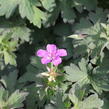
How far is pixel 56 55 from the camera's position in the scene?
193 cm

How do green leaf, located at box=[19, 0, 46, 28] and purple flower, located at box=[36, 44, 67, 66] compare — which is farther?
green leaf, located at box=[19, 0, 46, 28]

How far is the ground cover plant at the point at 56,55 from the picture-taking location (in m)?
1.93

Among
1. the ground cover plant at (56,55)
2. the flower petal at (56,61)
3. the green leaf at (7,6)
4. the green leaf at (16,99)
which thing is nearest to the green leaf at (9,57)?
the ground cover plant at (56,55)

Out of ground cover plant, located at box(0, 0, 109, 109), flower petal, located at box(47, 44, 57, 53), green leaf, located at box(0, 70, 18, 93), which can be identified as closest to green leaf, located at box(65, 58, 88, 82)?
ground cover plant, located at box(0, 0, 109, 109)

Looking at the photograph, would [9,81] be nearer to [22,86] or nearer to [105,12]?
[22,86]

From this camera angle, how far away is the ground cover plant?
193cm

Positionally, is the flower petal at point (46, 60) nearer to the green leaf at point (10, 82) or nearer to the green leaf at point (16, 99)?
the green leaf at point (16, 99)

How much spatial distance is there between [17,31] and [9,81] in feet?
1.43

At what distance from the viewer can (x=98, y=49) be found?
7.11 feet

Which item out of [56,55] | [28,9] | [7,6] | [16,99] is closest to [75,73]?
[56,55]

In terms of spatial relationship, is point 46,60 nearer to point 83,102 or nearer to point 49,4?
point 83,102

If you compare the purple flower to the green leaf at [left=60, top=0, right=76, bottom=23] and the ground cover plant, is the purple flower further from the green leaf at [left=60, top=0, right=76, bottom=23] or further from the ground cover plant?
the green leaf at [left=60, top=0, right=76, bottom=23]

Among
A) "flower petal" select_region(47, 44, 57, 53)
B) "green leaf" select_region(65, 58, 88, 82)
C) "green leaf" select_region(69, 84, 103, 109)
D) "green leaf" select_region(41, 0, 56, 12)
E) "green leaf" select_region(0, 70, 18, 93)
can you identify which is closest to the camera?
"green leaf" select_region(69, 84, 103, 109)

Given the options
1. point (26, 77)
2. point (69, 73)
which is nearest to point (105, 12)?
point (69, 73)
